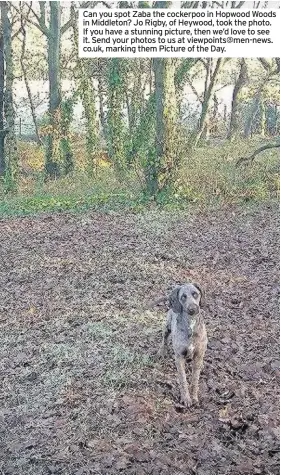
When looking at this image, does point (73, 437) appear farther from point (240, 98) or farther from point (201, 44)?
point (240, 98)

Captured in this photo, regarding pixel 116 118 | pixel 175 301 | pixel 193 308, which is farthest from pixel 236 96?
pixel 193 308

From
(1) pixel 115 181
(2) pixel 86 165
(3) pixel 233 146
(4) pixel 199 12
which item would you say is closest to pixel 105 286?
(4) pixel 199 12

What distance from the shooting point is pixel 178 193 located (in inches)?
664

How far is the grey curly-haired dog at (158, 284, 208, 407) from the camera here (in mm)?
5863

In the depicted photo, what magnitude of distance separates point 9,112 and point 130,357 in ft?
50.0

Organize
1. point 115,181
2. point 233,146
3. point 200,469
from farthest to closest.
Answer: point 233,146, point 115,181, point 200,469

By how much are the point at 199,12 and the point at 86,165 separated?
1730 centimetres

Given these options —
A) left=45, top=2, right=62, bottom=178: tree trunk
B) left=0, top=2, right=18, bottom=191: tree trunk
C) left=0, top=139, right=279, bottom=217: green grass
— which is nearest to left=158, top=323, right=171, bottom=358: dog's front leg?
left=0, top=139, right=279, bottom=217: green grass

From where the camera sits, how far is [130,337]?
775cm

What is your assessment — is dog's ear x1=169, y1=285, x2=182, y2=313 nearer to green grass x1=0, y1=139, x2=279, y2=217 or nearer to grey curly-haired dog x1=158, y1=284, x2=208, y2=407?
grey curly-haired dog x1=158, y1=284, x2=208, y2=407

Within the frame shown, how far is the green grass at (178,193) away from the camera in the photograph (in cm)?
1670

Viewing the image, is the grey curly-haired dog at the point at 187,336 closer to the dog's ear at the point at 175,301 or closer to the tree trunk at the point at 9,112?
the dog's ear at the point at 175,301

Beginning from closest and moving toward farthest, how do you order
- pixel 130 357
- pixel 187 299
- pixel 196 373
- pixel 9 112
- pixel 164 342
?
pixel 187 299 → pixel 196 373 → pixel 164 342 → pixel 130 357 → pixel 9 112

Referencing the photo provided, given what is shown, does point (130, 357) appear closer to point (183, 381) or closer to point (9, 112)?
point (183, 381)
